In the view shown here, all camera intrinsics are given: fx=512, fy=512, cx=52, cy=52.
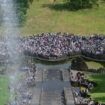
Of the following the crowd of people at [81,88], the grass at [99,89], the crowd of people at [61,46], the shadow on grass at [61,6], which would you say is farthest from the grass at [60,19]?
the crowd of people at [81,88]

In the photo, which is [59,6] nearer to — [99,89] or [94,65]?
[94,65]

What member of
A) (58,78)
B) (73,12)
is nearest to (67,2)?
(73,12)

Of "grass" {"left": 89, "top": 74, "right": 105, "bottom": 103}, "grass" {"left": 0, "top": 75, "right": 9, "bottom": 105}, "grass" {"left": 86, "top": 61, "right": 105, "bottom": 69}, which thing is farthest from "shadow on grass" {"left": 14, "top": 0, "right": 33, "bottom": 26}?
"grass" {"left": 89, "top": 74, "right": 105, "bottom": 103}

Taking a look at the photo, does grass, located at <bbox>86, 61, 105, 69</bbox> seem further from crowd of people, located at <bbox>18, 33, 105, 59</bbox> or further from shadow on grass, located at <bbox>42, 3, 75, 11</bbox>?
shadow on grass, located at <bbox>42, 3, 75, 11</bbox>

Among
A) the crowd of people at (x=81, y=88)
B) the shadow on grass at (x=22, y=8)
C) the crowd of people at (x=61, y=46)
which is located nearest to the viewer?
the crowd of people at (x=81, y=88)

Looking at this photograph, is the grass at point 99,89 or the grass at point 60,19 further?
the grass at point 60,19

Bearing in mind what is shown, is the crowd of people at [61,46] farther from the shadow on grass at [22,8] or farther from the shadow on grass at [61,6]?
the shadow on grass at [61,6]

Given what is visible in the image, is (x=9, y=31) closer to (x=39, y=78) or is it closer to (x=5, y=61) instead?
(x=5, y=61)
